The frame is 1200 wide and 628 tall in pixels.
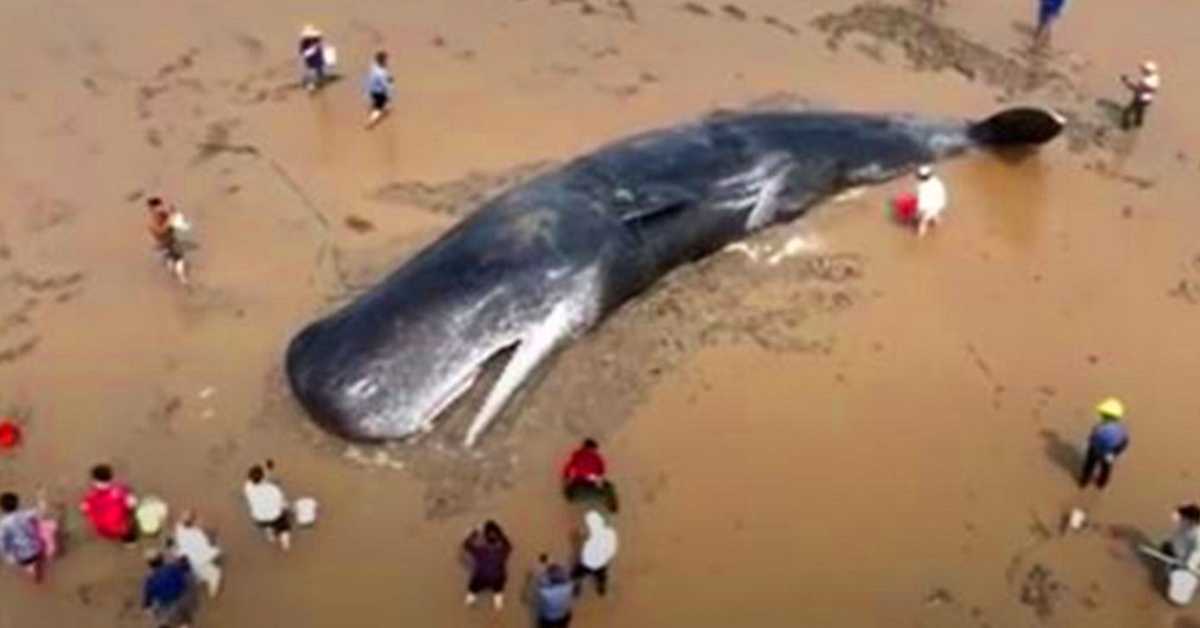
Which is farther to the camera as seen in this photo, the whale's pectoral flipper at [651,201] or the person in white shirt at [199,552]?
the whale's pectoral flipper at [651,201]

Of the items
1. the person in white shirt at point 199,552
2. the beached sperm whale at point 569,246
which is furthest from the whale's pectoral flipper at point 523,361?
the person in white shirt at point 199,552

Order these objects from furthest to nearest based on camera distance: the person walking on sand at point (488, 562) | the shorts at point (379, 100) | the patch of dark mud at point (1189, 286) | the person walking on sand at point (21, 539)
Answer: the shorts at point (379, 100) → the patch of dark mud at point (1189, 286) → the person walking on sand at point (21, 539) → the person walking on sand at point (488, 562)

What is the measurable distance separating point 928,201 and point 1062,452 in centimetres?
451

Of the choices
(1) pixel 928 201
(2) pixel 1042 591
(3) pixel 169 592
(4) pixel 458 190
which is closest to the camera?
(3) pixel 169 592

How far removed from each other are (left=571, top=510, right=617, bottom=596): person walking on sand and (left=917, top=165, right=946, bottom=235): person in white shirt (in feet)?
24.9

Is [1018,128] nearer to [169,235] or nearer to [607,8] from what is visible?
[607,8]

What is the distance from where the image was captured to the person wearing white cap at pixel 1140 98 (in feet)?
80.3

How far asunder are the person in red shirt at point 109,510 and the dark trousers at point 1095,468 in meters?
10.3

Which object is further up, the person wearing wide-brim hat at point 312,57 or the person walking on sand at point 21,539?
the person wearing wide-brim hat at point 312,57

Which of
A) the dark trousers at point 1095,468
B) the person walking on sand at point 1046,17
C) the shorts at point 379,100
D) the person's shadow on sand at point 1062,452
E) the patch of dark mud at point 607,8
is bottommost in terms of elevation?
the person's shadow on sand at point 1062,452

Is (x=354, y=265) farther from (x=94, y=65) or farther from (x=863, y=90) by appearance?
(x=863, y=90)

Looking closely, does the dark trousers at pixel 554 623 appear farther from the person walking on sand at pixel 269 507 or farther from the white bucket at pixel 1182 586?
the white bucket at pixel 1182 586

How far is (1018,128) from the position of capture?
23719 millimetres

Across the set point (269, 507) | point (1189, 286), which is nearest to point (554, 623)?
point (269, 507)
